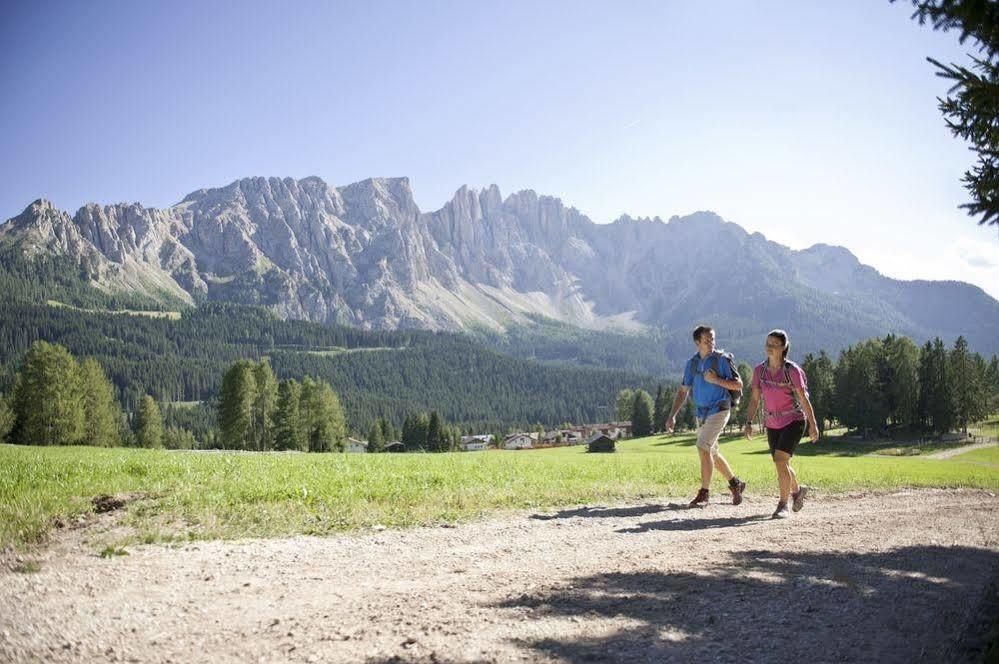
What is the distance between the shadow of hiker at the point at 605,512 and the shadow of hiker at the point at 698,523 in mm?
1014

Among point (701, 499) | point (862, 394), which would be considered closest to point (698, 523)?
point (701, 499)

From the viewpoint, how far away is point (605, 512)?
1242 centimetres

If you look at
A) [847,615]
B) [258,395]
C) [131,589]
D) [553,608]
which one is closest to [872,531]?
[847,615]

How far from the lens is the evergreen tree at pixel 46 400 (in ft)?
196

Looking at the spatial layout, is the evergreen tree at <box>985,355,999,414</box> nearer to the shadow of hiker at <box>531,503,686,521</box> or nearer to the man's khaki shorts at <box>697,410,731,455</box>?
the man's khaki shorts at <box>697,410,731,455</box>

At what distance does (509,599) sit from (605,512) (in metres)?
6.56

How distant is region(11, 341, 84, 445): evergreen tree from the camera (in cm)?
5966

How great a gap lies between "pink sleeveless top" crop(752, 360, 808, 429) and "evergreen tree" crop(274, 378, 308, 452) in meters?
70.8

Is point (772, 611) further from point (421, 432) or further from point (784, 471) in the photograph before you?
point (421, 432)

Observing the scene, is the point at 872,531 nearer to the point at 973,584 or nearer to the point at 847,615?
the point at 973,584

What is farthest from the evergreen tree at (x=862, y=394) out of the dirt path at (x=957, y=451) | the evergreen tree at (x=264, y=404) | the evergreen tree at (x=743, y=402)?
the evergreen tree at (x=264, y=404)

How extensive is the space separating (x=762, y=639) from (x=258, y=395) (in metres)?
80.2


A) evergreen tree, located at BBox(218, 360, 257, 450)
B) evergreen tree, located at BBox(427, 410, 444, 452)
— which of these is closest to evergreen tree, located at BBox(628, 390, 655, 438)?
evergreen tree, located at BBox(427, 410, 444, 452)

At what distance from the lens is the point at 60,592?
238 inches
